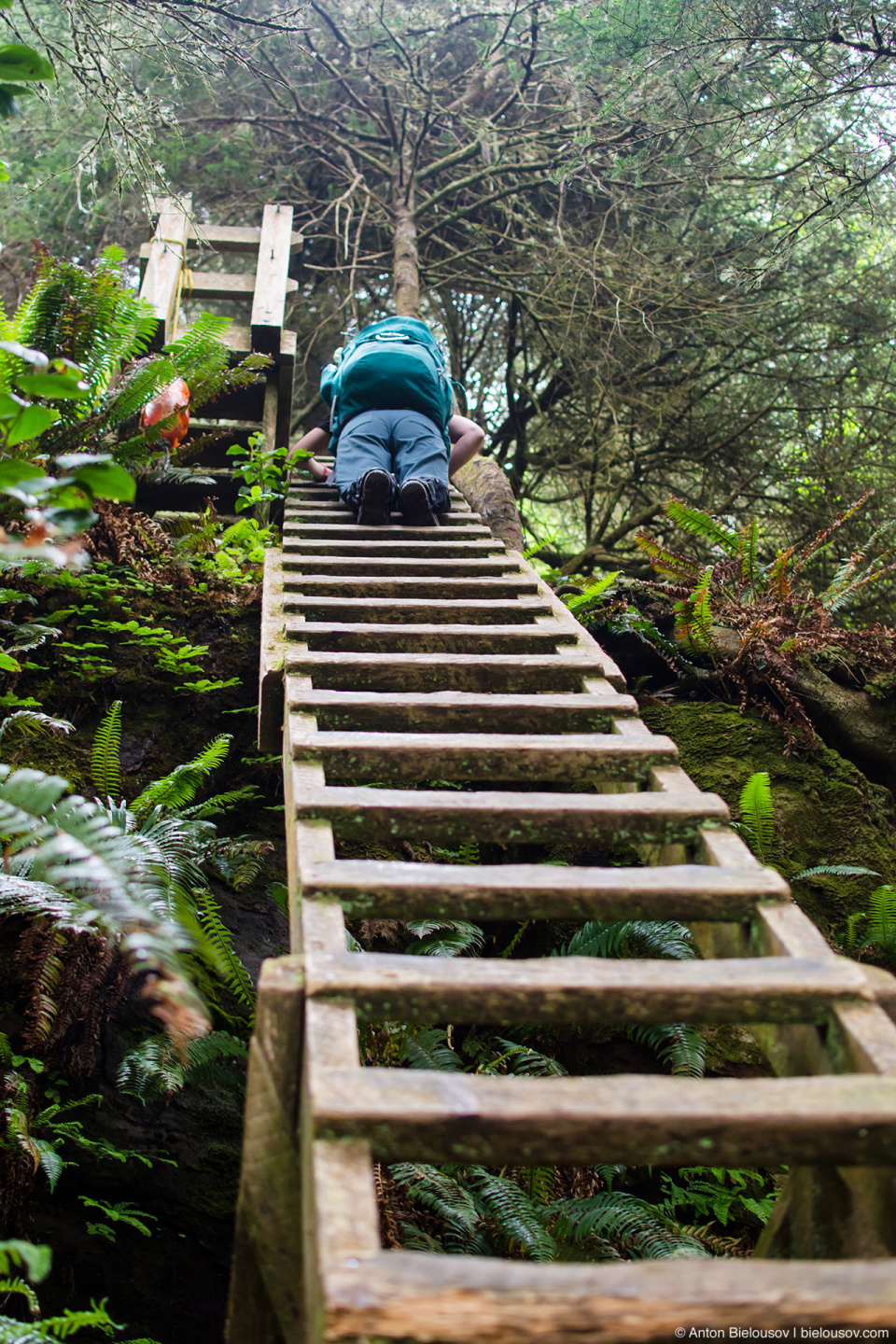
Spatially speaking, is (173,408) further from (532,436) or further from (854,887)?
(532,436)

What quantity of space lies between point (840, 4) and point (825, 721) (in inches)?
154

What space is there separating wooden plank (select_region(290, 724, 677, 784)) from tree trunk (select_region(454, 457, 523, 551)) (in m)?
2.93

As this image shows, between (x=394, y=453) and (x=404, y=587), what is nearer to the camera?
(x=404, y=587)

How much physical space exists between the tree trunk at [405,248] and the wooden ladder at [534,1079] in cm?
614

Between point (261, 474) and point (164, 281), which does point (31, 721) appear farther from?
point (164, 281)

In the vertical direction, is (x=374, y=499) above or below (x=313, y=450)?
below

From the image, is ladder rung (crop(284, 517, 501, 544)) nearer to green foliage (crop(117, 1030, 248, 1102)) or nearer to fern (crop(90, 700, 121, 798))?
fern (crop(90, 700, 121, 798))

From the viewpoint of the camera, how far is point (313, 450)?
21.4ft

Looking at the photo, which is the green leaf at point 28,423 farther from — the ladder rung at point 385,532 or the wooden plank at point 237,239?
the wooden plank at point 237,239

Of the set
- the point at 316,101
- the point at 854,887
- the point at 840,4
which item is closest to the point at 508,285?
the point at 316,101

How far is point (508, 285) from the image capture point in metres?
8.51

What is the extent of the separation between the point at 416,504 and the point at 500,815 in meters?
3.01

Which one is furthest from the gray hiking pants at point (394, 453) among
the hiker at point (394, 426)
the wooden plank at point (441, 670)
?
the wooden plank at point (441, 670)

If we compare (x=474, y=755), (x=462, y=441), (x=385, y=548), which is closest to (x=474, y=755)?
(x=474, y=755)
